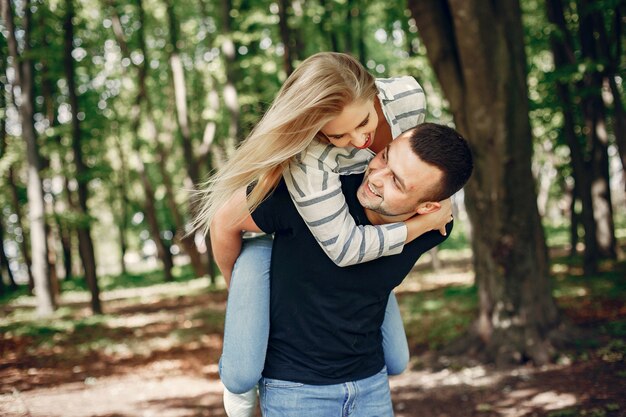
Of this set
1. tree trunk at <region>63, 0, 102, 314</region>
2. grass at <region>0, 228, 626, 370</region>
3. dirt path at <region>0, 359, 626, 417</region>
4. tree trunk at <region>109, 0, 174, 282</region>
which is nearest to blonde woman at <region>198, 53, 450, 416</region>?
dirt path at <region>0, 359, 626, 417</region>

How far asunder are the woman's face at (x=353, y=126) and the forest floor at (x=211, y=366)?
4514 millimetres

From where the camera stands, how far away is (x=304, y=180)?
1.94m

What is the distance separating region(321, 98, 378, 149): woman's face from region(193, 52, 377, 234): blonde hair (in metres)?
0.03

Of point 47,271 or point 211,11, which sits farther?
point 211,11

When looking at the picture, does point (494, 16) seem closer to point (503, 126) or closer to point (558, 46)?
point (503, 126)

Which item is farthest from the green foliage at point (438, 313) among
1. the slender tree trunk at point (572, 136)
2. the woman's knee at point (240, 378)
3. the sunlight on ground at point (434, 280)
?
the woman's knee at point (240, 378)

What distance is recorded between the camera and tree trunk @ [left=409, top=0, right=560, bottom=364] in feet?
22.0

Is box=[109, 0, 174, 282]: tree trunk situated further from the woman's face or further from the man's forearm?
the woman's face

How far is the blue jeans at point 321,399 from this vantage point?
210 centimetres

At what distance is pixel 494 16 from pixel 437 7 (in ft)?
2.24

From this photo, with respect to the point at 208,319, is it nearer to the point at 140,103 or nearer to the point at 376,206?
the point at 140,103

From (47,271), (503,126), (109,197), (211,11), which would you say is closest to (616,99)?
(503,126)

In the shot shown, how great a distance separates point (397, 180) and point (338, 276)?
0.40m

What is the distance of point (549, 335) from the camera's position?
726 centimetres
